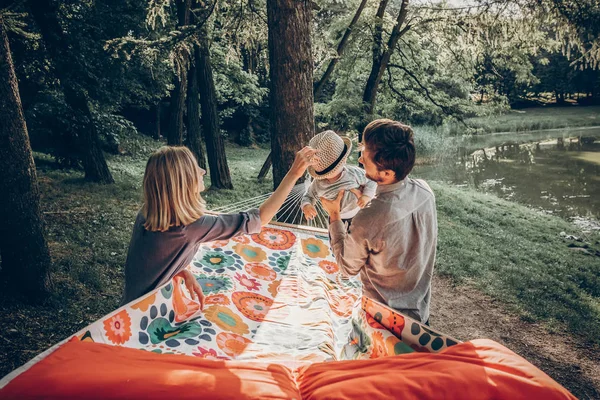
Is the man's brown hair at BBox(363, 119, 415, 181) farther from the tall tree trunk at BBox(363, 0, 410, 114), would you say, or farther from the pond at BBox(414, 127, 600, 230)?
the pond at BBox(414, 127, 600, 230)

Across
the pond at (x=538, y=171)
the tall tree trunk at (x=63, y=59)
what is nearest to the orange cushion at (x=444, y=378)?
the tall tree trunk at (x=63, y=59)

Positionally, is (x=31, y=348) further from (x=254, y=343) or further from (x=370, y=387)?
(x=370, y=387)

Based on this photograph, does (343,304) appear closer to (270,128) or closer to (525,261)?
(270,128)

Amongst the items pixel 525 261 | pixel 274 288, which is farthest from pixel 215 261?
pixel 525 261

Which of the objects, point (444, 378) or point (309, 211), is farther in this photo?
point (309, 211)

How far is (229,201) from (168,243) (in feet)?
15.3

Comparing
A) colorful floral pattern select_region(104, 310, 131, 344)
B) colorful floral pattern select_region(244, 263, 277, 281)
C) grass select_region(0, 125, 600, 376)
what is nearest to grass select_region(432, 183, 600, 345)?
grass select_region(0, 125, 600, 376)

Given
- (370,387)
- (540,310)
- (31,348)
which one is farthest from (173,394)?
(540,310)

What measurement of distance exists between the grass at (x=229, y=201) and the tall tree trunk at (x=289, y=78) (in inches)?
69.6

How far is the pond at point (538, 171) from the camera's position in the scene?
8398 mm

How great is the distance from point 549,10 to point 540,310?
3385 mm

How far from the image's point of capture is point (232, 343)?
1826mm

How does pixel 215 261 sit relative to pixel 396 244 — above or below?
below

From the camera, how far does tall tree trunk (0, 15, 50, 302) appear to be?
249 centimetres
